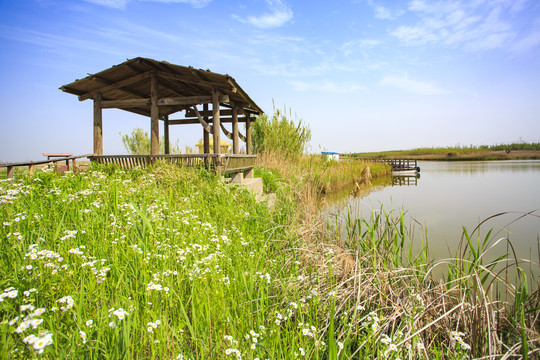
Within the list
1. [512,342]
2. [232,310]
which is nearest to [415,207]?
[512,342]

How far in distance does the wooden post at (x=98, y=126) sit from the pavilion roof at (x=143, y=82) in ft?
0.77

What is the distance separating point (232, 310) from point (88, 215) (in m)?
2.22

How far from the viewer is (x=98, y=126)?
939 cm

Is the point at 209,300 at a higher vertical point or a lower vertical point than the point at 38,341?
lower

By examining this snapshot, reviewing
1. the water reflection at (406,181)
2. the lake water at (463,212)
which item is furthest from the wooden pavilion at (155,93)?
the water reflection at (406,181)

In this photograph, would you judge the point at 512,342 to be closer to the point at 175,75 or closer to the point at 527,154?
the point at 175,75

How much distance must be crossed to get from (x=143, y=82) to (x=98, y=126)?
78.3 inches

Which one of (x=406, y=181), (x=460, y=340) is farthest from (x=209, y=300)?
(x=406, y=181)

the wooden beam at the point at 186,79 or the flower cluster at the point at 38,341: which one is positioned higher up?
the wooden beam at the point at 186,79

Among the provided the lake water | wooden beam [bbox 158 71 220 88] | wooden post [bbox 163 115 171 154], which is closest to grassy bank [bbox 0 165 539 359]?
the lake water

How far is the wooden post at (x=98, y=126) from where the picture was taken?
30.5 feet

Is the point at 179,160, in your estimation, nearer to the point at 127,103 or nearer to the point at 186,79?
the point at 186,79

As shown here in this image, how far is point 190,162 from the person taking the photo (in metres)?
8.09

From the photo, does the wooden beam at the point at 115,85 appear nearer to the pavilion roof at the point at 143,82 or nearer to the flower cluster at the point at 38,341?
the pavilion roof at the point at 143,82
